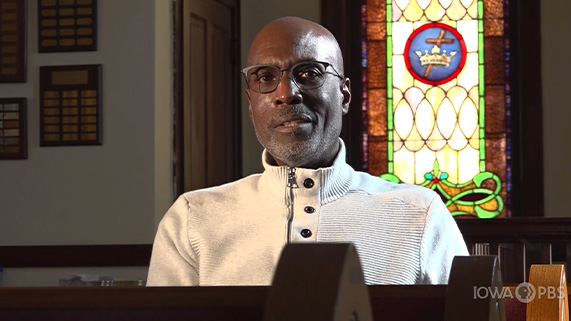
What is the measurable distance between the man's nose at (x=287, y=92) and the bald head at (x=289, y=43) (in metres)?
0.04

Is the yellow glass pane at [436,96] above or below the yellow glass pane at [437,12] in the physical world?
below

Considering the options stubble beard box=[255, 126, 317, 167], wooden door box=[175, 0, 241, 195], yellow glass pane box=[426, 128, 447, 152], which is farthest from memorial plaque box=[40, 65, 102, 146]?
stubble beard box=[255, 126, 317, 167]

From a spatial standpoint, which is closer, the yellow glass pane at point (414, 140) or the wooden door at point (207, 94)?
the wooden door at point (207, 94)

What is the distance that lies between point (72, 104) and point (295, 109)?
336 cm

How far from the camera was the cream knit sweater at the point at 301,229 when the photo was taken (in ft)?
6.47

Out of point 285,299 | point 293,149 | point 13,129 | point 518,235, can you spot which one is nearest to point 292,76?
point 293,149

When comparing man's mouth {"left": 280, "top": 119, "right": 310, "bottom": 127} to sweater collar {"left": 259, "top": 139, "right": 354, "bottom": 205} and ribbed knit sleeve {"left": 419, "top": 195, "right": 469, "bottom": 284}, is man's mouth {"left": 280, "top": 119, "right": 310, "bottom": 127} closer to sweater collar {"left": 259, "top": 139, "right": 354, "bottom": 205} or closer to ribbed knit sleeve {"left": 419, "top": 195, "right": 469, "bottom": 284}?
sweater collar {"left": 259, "top": 139, "right": 354, "bottom": 205}

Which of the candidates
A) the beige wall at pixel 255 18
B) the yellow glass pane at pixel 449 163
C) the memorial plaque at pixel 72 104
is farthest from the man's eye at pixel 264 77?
the yellow glass pane at pixel 449 163

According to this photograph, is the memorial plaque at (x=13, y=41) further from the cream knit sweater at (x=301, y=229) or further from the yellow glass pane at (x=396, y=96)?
the cream knit sweater at (x=301, y=229)

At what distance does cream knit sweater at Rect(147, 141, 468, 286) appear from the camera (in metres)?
1.97

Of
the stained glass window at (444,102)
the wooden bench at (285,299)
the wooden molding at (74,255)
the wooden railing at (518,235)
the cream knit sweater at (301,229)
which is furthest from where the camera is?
the stained glass window at (444,102)

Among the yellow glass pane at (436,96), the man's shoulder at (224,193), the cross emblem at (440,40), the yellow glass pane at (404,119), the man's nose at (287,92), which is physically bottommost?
the man's shoulder at (224,193)

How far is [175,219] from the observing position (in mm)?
2086

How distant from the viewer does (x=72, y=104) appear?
5.23m
